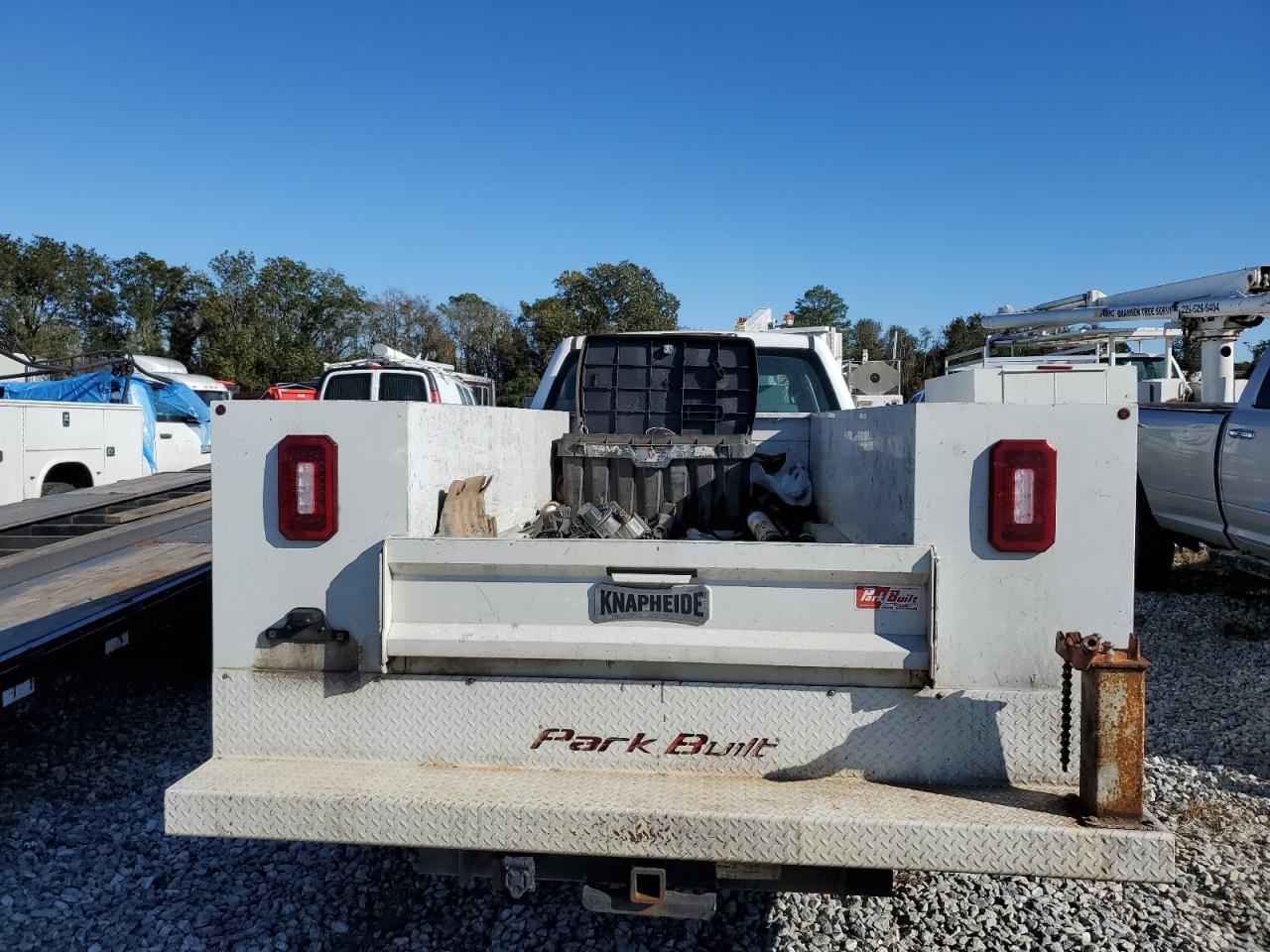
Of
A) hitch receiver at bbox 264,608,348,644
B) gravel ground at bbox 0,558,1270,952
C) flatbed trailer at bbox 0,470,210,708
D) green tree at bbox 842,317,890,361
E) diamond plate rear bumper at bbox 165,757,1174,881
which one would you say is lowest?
gravel ground at bbox 0,558,1270,952

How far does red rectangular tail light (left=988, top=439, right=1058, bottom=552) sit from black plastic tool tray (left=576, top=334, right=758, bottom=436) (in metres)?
2.29

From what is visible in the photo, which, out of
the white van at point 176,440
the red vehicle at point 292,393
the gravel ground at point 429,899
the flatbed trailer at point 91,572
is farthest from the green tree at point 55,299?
the gravel ground at point 429,899

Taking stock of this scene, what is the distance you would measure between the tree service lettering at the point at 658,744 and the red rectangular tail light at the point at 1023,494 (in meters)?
0.87

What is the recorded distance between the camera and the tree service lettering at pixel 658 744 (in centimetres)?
245

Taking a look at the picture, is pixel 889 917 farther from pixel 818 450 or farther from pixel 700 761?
pixel 818 450

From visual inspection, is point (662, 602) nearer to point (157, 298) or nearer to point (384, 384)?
point (384, 384)

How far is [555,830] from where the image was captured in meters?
2.24

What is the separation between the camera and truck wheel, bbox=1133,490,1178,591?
8.20 meters

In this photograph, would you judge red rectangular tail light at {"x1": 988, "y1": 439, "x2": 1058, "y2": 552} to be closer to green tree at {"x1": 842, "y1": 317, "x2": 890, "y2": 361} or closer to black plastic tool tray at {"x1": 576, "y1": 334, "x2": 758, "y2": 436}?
black plastic tool tray at {"x1": 576, "y1": 334, "x2": 758, "y2": 436}

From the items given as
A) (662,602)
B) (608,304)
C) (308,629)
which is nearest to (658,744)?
(662,602)

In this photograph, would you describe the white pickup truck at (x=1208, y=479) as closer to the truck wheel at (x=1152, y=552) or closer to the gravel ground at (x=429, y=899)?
the truck wheel at (x=1152, y=552)

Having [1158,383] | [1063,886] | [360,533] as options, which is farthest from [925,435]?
[1158,383]

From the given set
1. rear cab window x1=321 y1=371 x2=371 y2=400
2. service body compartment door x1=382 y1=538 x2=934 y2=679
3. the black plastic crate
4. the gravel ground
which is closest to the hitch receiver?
service body compartment door x1=382 y1=538 x2=934 y2=679

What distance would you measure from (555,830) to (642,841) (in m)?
0.23
